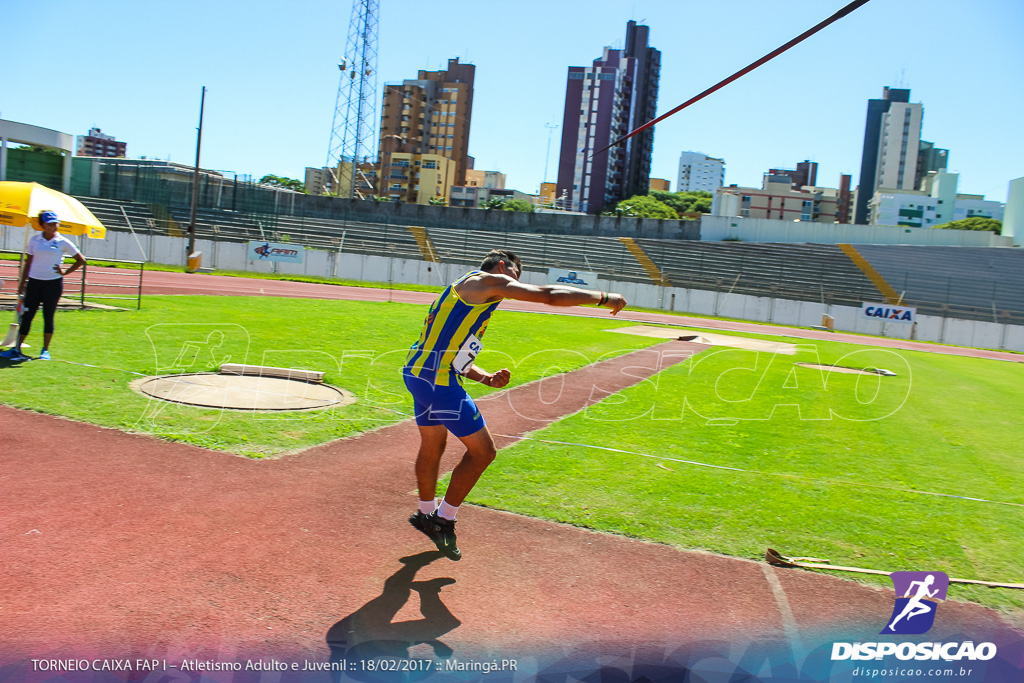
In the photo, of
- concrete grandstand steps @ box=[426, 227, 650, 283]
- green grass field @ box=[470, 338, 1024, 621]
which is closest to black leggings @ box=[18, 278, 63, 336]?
green grass field @ box=[470, 338, 1024, 621]

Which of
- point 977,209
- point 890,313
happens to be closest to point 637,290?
point 890,313

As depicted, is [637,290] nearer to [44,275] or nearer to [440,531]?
[44,275]

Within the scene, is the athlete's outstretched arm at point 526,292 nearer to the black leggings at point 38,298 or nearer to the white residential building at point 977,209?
the black leggings at point 38,298

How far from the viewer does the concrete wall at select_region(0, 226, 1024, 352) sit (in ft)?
131

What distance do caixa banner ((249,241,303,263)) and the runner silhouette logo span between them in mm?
44828

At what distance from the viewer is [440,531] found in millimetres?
4637

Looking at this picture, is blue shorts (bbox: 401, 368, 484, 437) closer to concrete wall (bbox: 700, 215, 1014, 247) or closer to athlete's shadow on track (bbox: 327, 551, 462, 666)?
athlete's shadow on track (bbox: 327, 551, 462, 666)

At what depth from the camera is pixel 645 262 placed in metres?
52.1

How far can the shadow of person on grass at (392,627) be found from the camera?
338 centimetres

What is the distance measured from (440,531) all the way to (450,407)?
0.82 meters

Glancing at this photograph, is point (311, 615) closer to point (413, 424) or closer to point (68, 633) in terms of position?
point (68, 633)

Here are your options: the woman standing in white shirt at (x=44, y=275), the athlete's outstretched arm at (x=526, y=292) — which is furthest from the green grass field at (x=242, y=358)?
the athlete's outstretched arm at (x=526, y=292)

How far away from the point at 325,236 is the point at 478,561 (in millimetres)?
50901

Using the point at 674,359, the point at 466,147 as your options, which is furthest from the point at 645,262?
the point at 466,147
